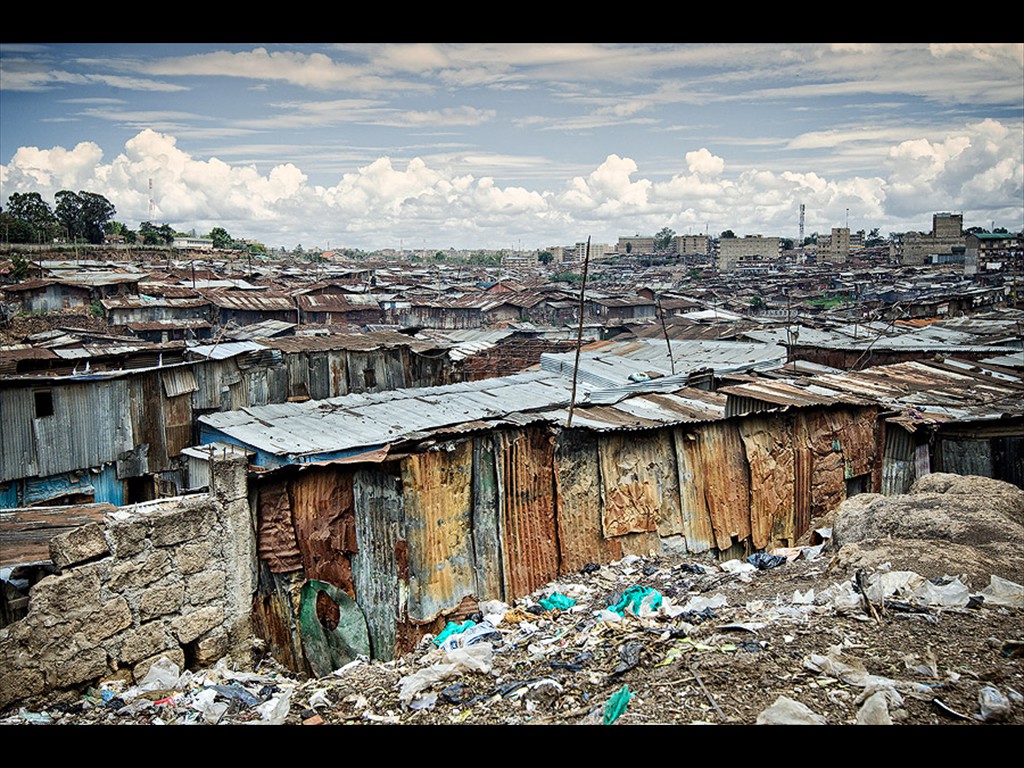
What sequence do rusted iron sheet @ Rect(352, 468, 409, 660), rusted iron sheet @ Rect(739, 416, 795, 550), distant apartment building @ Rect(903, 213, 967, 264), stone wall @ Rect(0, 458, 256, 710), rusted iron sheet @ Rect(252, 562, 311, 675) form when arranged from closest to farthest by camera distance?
1. stone wall @ Rect(0, 458, 256, 710)
2. rusted iron sheet @ Rect(252, 562, 311, 675)
3. rusted iron sheet @ Rect(352, 468, 409, 660)
4. rusted iron sheet @ Rect(739, 416, 795, 550)
5. distant apartment building @ Rect(903, 213, 967, 264)

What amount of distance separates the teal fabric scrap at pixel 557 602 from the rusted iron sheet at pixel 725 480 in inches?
87.1

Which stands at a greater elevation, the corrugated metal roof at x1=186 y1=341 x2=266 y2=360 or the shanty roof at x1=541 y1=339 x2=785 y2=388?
the corrugated metal roof at x1=186 y1=341 x2=266 y2=360

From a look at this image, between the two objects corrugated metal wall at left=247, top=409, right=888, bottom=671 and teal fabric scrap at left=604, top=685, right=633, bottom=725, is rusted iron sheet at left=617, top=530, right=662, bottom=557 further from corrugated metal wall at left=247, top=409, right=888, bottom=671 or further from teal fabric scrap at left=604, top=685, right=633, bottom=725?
teal fabric scrap at left=604, top=685, right=633, bottom=725

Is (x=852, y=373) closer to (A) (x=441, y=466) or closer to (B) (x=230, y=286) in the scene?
(A) (x=441, y=466)

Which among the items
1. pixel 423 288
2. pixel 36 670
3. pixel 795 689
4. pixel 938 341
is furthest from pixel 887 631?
pixel 423 288

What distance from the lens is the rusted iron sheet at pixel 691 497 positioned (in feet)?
24.8

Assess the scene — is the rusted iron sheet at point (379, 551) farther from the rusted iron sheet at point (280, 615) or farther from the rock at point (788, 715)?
the rock at point (788, 715)

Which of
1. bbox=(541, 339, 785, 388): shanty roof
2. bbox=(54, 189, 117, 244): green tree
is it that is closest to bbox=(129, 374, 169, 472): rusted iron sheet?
bbox=(541, 339, 785, 388): shanty roof

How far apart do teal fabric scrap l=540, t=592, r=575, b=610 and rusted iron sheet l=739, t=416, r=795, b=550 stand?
2719mm

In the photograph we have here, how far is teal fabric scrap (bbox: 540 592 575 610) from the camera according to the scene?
6.01 m

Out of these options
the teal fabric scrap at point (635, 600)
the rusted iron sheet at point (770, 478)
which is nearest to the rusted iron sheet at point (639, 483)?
the rusted iron sheet at point (770, 478)
